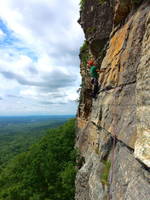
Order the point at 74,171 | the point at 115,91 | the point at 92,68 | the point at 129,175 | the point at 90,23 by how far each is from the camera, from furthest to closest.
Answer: the point at 74,171 < the point at 90,23 < the point at 92,68 < the point at 115,91 < the point at 129,175

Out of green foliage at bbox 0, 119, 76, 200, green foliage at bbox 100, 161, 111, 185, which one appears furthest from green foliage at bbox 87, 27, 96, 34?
green foliage at bbox 0, 119, 76, 200

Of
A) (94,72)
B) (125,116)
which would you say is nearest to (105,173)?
(125,116)

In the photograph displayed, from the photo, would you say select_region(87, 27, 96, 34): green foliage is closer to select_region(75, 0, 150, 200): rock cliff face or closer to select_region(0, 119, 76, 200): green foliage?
select_region(75, 0, 150, 200): rock cliff face

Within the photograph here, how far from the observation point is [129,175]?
25.6 ft

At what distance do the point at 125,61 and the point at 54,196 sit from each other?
21.3 meters

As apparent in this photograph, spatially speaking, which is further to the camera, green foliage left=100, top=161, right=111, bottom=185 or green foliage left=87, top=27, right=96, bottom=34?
green foliage left=87, top=27, right=96, bottom=34

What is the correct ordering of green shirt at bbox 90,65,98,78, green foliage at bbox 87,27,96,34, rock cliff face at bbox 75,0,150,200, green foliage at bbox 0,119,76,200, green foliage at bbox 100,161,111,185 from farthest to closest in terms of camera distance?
green foliage at bbox 0,119,76,200
green foliage at bbox 87,27,96,34
green shirt at bbox 90,65,98,78
green foliage at bbox 100,161,111,185
rock cliff face at bbox 75,0,150,200

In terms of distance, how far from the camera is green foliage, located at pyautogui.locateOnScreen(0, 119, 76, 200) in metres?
25.8

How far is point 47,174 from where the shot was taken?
2867 centimetres

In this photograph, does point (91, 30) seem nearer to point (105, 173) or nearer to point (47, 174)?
point (105, 173)

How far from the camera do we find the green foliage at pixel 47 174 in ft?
84.6

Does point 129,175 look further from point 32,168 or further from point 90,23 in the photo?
point 32,168

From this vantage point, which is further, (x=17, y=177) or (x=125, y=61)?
(x=17, y=177)

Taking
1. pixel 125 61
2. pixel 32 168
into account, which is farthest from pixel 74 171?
pixel 125 61
